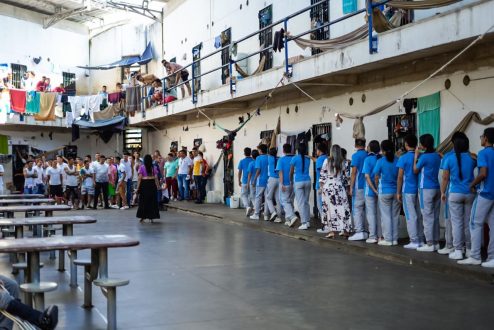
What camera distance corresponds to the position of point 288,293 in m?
7.14

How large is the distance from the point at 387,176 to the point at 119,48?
23628 mm

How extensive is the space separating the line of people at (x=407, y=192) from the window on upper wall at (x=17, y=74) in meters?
19.5

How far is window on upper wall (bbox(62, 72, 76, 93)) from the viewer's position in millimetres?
31250

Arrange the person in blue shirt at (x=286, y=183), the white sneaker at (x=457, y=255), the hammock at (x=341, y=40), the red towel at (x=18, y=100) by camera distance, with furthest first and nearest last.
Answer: the red towel at (x=18, y=100) < the person in blue shirt at (x=286, y=183) < the hammock at (x=341, y=40) < the white sneaker at (x=457, y=255)

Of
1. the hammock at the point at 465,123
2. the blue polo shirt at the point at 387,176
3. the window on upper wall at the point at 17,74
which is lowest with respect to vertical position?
the blue polo shirt at the point at 387,176

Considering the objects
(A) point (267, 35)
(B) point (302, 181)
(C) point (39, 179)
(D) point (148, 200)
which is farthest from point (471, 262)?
(C) point (39, 179)

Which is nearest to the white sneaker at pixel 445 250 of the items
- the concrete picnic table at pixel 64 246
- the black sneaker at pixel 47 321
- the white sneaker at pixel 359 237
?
the white sneaker at pixel 359 237

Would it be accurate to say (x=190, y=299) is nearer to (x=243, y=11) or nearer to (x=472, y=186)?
(x=472, y=186)

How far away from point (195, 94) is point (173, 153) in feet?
11.5

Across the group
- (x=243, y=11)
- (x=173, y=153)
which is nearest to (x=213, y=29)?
(x=243, y=11)

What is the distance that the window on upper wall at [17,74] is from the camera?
93.5 feet

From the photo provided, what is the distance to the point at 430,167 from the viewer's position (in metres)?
9.13

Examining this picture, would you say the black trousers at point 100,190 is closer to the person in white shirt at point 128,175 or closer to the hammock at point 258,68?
the person in white shirt at point 128,175

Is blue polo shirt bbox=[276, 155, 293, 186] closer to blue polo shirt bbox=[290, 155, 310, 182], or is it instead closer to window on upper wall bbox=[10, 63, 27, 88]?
blue polo shirt bbox=[290, 155, 310, 182]
